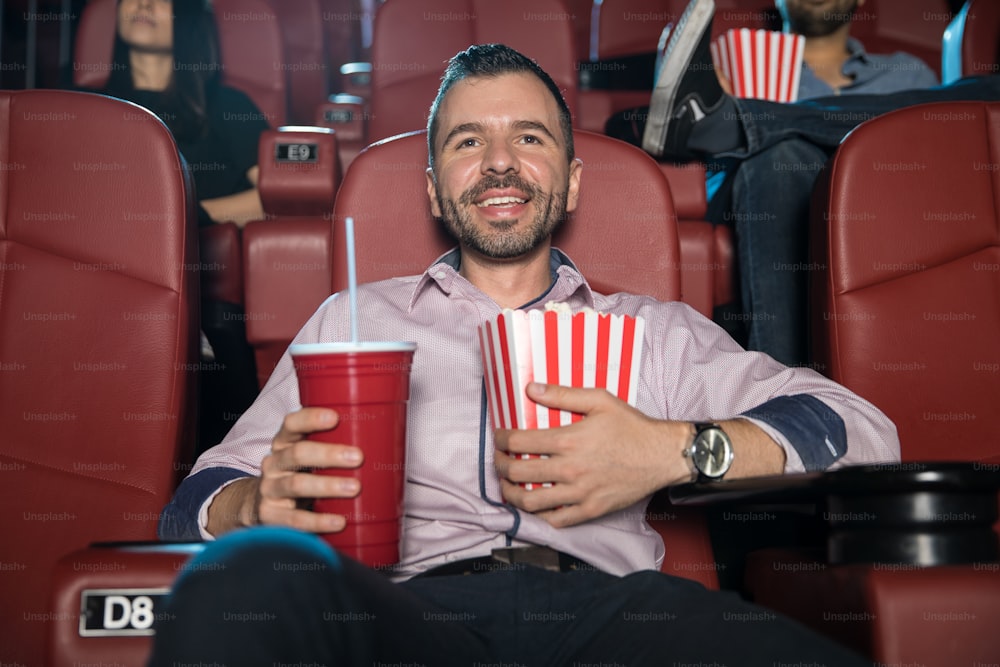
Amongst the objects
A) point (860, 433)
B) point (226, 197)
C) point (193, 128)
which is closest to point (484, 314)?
point (860, 433)

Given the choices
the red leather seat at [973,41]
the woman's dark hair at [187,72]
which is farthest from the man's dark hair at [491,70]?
the red leather seat at [973,41]

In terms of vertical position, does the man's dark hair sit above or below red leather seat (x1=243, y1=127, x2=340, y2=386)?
above

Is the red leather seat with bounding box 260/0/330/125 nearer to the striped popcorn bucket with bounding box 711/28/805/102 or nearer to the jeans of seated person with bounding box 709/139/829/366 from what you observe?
the striped popcorn bucket with bounding box 711/28/805/102

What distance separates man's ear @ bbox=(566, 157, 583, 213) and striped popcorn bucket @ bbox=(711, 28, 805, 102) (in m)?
0.99

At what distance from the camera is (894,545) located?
904 millimetres

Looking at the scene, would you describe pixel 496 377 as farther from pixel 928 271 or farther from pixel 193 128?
pixel 193 128

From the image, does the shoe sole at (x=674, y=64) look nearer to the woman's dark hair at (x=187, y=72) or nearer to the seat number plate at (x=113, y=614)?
the woman's dark hair at (x=187, y=72)

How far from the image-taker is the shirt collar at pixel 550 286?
4.51ft

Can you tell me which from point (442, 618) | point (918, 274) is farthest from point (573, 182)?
point (442, 618)

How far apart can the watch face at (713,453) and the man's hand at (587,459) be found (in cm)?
2

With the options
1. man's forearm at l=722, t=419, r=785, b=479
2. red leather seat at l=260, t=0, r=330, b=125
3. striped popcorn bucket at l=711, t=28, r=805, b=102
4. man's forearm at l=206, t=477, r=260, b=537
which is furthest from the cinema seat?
man's forearm at l=722, t=419, r=785, b=479

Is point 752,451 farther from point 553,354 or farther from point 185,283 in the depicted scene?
point 185,283

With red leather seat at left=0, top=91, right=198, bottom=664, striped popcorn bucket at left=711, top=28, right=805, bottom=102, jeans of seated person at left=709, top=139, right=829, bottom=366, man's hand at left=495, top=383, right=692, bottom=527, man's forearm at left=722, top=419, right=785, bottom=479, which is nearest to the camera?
man's hand at left=495, top=383, right=692, bottom=527

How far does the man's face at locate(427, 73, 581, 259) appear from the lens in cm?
139
